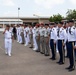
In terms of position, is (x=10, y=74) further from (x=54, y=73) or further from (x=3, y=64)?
(x=3, y=64)

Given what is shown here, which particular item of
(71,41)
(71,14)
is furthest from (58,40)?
(71,14)

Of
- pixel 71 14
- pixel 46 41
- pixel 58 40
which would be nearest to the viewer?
pixel 58 40

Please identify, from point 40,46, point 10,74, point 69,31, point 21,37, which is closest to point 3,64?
point 10,74

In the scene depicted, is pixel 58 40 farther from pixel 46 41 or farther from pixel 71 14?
pixel 71 14

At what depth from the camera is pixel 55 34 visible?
13.5 meters

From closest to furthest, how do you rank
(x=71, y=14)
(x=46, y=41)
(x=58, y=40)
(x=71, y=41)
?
(x=71, y=41) → (x=58, y=40) → (x=46, y=41) → (x=71, y=14)

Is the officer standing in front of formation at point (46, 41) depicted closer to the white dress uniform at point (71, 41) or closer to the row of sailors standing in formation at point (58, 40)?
the row of sailors standing in formation at point (58, 40)

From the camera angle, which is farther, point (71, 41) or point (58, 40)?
point (58, 40)

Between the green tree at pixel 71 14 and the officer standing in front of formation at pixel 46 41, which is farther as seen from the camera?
the green tree at pixel 71 14

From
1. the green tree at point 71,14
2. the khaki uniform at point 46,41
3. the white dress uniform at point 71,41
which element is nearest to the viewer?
the white dress uniform at point 71,41

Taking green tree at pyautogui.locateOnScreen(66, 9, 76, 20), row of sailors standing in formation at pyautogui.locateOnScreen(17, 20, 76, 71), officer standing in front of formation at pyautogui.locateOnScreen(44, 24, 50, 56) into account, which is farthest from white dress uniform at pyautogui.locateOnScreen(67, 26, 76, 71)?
green tree at pyautogui.locateOnScreen(66, 9, 76, 20)

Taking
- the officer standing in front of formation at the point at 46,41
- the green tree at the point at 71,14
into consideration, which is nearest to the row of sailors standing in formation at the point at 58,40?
the officer standing in front of formation at the point at 46,41

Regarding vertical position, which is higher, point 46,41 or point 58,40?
point 58,40

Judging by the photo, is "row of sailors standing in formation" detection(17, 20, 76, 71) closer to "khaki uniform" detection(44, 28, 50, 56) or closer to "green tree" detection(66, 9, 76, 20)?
"khaki uniform" detection(44, 28, 50, 56)
